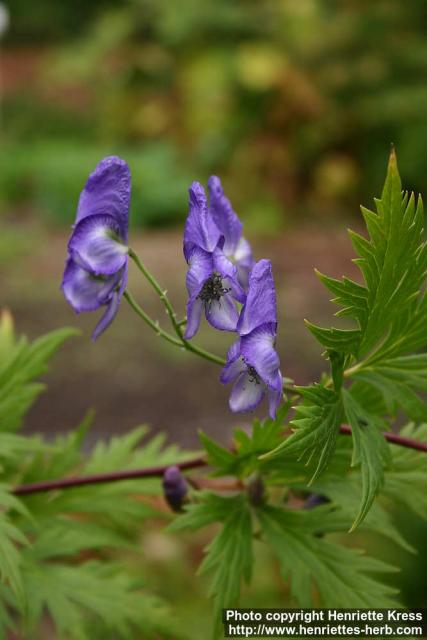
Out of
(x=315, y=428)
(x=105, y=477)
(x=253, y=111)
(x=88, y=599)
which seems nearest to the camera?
(x=315, y=428)

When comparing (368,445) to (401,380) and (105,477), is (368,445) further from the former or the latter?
(105,477)

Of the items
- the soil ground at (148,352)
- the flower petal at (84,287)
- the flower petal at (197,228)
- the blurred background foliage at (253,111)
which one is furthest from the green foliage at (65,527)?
the blurred background foliage at (253,111)

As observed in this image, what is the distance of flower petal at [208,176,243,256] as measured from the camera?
976 mm

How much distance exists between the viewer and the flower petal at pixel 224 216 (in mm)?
976

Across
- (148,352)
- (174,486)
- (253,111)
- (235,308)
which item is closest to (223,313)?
(235,308)

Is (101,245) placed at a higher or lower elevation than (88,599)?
higher

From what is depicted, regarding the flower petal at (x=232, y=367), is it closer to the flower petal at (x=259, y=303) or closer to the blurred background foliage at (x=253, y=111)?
the flower petal at (x=259, y=303)

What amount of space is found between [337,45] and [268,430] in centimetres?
749

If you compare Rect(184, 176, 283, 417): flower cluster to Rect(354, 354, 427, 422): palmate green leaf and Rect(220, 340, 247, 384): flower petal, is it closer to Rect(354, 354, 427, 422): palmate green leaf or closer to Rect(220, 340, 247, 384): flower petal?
Rect(220, 340, 247, 384): flower petal

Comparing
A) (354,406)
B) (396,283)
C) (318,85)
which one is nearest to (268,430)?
(354,406)

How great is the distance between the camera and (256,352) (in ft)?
2.55

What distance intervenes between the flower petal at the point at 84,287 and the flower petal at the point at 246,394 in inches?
6.7

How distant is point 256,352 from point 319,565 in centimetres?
32

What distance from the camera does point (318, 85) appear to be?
762cm
